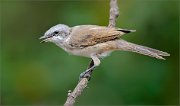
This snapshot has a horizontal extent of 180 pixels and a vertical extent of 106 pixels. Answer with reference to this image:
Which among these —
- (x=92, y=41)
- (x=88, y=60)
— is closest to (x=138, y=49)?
(x=92, y=41)

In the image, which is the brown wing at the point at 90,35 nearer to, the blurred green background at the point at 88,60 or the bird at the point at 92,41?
the bird at the point at 92,41

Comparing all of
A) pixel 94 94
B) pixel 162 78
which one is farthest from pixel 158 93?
pixel 94 94

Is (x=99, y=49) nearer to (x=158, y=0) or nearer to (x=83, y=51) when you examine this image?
(x=83, y=51)

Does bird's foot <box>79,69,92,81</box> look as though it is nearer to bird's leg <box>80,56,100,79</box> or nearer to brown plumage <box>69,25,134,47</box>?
bird's leg <box>80,56,100,79</box>

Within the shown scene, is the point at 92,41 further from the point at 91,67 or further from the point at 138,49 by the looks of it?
the point at 138,49

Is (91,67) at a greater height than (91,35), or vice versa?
(91,35)
